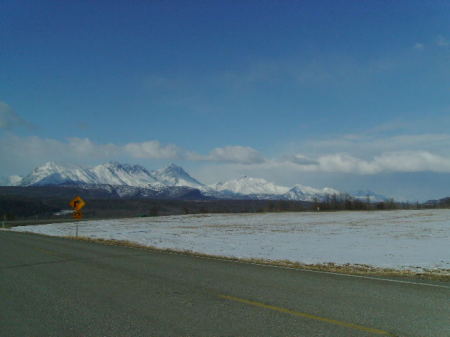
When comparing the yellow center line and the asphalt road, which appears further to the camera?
the asphalt road

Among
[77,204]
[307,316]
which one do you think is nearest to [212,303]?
[307,316]

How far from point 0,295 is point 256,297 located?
5712 millimetres

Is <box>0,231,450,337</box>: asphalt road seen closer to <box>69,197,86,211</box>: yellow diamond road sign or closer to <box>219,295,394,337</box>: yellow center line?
<box>219,295,394,337</box>: yellow center line

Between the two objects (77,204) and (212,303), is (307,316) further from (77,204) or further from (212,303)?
(77,204)

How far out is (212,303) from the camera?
308 inches

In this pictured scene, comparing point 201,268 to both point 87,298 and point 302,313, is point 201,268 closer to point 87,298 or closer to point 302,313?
point 87,298

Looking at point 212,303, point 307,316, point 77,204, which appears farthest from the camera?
point 77,204

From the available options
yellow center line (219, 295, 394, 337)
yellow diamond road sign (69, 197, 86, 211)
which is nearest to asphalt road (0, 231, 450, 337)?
yellow center line (219, 295, 394, 337)

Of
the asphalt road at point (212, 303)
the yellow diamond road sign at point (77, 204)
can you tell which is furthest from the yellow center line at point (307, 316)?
the yellow diamond road sign at point (77, 204)

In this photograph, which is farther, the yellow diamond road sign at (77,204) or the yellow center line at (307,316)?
the yellow diamond road sign at (77,204)

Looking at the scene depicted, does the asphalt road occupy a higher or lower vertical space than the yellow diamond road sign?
lower

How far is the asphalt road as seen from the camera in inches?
245

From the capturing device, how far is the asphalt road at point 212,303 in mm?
6211

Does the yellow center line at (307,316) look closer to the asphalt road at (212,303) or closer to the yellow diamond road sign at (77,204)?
the asphalt road at (212,303)
